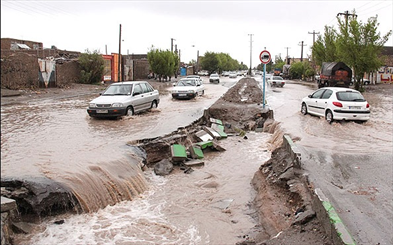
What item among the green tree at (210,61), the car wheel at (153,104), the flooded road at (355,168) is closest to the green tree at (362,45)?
the flooded road at (355,168)

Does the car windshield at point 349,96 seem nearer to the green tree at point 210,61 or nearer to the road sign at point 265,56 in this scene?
the road sign at point 265,56

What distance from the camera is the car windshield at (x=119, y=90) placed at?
15.9 metres

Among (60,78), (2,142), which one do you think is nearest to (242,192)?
(2,142)

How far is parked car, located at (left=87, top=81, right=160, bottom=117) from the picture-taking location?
14539 mm

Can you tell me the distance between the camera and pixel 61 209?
6.43 meters

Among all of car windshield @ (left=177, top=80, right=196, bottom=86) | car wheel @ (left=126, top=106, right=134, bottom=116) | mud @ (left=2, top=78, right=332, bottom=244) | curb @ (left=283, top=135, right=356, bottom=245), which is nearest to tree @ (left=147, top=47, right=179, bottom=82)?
car windshield @ (left=177, top=80, right=196, bottom=86)

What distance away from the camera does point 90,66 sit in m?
34.3

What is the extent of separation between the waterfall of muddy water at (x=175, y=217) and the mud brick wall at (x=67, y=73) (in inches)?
942

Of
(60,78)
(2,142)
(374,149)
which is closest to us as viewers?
(2,142)

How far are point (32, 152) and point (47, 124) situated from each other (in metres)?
5.34

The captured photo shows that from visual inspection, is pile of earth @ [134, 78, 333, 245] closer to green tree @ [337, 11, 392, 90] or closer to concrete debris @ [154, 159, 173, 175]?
concrete debris @ [154, 159, 173, 175]

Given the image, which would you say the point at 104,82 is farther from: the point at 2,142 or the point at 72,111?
the point at 2,142

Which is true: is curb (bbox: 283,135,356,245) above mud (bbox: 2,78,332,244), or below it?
above

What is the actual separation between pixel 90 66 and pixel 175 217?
30026 mm
